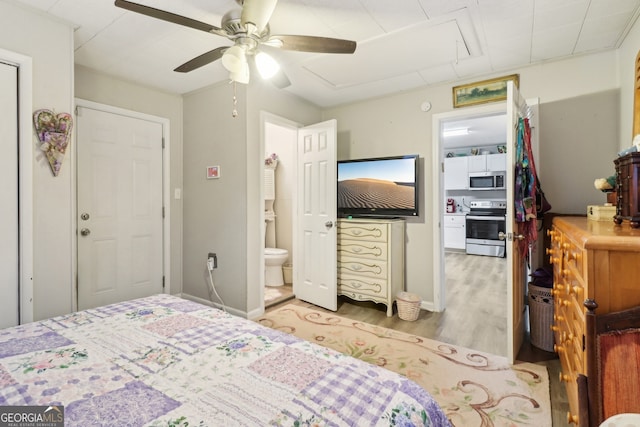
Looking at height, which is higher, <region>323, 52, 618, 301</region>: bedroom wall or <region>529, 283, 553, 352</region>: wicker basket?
<region>323, 52, 618, 301</region>: bedroom wall

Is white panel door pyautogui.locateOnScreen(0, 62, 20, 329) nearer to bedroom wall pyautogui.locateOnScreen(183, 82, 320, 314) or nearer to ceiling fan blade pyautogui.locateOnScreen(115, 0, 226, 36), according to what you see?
ceiling fan blade pyautogui.locateOnScreen(115, 0, 226, 36)

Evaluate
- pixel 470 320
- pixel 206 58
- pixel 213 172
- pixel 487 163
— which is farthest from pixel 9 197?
pixel 487 163

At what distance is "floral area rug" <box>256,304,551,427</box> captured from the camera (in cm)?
167

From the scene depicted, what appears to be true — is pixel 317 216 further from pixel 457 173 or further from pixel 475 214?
pixel 457 173

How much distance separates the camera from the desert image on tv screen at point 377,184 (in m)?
3.32

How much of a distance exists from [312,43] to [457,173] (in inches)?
239

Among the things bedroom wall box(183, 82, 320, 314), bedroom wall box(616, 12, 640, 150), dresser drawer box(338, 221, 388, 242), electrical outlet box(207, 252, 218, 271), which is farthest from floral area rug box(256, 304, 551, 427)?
bedroom wall box(616, 12, 640, 150)

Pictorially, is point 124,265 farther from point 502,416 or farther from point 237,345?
point 502,416

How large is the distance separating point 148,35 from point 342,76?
5.37 ft

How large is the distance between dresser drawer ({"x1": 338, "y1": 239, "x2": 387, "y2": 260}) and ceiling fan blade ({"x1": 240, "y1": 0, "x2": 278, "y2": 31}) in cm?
226

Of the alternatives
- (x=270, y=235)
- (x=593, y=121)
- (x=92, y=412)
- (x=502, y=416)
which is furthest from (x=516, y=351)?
(x=270, y=235)

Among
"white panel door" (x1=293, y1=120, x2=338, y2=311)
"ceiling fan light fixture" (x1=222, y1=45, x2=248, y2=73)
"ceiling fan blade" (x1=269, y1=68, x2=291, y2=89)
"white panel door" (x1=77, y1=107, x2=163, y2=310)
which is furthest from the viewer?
"white panel door" (x1=293, y1=120, x2=338, y2=311)

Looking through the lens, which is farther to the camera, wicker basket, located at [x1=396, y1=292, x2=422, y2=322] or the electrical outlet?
the electrical outlet

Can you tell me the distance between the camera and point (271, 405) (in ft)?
2.61
